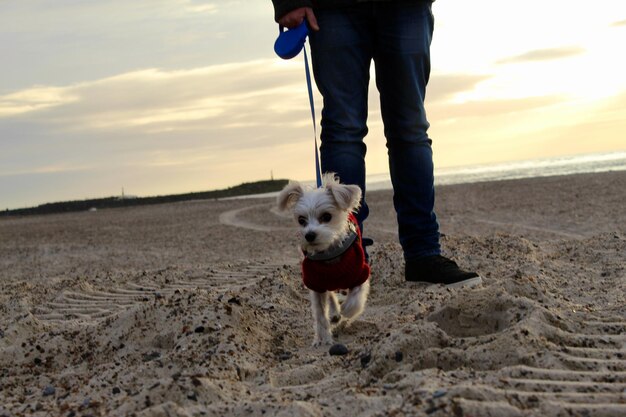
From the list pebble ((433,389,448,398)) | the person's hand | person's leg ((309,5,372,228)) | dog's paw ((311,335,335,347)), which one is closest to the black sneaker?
person's leg ((309,5,372,228))

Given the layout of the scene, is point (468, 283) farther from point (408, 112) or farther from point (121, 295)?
point (121, 295)

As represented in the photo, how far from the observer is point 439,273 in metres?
5.23

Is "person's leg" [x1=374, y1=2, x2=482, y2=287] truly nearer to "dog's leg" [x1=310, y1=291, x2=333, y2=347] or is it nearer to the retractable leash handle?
the retractable leash handle

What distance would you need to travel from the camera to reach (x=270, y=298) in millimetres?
5469

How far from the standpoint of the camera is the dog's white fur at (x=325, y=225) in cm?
440

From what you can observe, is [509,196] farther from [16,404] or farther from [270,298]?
[16,404]

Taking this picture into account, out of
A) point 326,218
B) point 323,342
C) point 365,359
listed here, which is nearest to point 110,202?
point 326,218

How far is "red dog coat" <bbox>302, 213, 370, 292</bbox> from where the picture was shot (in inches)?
174

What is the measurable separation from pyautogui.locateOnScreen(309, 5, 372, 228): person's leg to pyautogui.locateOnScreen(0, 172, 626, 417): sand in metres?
1.08

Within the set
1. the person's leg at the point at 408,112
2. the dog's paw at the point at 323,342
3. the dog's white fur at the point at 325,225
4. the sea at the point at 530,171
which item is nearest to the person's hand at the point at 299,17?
the person's leg at the point at 408,112

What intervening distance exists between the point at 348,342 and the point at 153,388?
4.92 feet

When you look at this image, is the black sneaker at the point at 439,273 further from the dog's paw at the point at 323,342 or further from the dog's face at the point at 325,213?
the dog's paw at the point at 323,342

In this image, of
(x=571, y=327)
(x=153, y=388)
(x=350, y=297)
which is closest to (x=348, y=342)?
(x=350, y=297)

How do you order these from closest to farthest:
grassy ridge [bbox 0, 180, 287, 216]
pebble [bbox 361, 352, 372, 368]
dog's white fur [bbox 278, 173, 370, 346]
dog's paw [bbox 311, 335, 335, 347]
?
pebble [bbox 361, 352, 372, 368]
dog's paw [bbox 311, 335, 335, 347]
dog's white fur [bbox 278, 173, 370, 346]
grassy ridge [bbox 0, 180, 287, 216]
